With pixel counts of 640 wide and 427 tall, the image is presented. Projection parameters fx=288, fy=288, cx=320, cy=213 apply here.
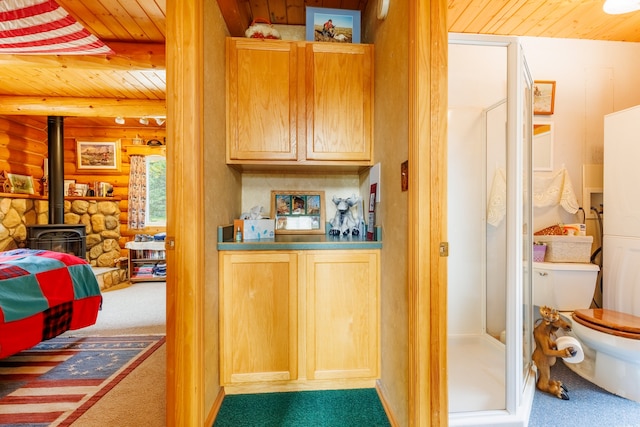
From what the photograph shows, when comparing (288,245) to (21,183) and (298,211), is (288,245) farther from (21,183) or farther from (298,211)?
(21,183)

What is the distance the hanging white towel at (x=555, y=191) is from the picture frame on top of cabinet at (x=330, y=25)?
1944mm

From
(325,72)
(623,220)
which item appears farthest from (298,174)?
(623,220)

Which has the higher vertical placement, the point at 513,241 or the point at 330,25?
the point at 330,25

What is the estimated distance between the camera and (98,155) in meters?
5.30

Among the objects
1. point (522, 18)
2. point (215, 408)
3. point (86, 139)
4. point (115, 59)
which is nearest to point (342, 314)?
point (215, 408)

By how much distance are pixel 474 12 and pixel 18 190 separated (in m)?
6.31

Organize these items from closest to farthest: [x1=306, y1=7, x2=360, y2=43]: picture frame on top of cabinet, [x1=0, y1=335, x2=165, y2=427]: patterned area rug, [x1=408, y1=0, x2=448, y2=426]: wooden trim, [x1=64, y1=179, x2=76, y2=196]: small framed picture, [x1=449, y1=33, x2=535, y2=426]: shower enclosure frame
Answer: [x1=408, y1=0, x2=448, y2=426]: wooden trim < [x1=449, y1=33, x2=535, y2=426]: shower enclosure frame < [x1=0, y1=335, x2=165, y2=427]: patterned area rug < [x1=306, y1=7, x2=360, y2=43]: picture frame on top of cabinet < [x1=64, y1=179, x2=76, y2=196]: small framed picture

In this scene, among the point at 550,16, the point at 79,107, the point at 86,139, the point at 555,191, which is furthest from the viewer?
the point at 86,139

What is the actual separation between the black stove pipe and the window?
4.20ft

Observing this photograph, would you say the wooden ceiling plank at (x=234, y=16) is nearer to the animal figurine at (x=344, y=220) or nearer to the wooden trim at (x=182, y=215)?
the wooden trim at (x=182, y=215)

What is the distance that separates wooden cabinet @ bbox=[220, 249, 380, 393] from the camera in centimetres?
174

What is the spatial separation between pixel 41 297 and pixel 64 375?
1.95 feet

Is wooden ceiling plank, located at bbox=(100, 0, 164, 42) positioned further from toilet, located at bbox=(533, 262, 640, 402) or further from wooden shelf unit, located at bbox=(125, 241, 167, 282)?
toilet, located at bbox=(533, 262, 640, 402)

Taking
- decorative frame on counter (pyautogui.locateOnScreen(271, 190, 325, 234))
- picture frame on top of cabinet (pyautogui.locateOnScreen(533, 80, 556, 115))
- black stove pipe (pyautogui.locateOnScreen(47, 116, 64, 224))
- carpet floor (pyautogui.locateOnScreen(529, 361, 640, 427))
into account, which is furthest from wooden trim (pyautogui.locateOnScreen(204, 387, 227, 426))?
black stove pipe (pyautogui.locateOnScreen(47, 116, 64, 224))
